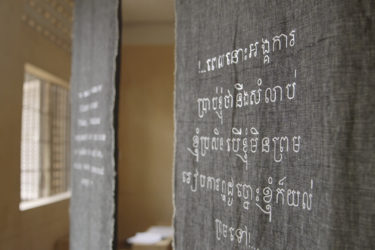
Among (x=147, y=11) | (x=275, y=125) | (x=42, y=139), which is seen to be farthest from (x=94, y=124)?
(x=147, y=11)

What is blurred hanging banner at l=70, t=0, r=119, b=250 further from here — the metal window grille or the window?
the metal window grille

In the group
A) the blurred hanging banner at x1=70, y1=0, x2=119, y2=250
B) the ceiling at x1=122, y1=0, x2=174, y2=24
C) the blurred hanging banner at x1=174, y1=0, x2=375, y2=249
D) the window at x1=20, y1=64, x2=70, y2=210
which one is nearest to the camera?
the blurred hanging banner at x1=174, y1=0, x2=375, y2=249

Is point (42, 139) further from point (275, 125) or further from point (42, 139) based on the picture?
point (275, 125)

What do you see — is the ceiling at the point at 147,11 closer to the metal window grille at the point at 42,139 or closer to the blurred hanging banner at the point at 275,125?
the metal window grille at the point at 42,139

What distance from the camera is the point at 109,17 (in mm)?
2342

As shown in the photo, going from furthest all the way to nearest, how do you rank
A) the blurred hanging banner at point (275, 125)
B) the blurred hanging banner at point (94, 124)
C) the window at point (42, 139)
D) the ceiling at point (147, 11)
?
the ceiling at point (147, 11) < the window at point (42, 139) < the blurred hanging banner at point (94, 124) < the blurred hanging banner at point (275, 125)

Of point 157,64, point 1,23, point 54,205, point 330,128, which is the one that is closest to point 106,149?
point 330,128

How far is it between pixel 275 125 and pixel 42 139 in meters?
4.36

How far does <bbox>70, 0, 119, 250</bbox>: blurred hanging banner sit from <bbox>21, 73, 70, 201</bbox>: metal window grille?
86.5 inches

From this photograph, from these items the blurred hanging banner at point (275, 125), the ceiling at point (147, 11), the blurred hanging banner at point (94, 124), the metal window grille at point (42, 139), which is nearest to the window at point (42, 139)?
the metal window grille at point (42, 139)

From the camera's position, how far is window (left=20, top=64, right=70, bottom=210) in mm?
4973

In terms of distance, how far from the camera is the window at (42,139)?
4.97 meters

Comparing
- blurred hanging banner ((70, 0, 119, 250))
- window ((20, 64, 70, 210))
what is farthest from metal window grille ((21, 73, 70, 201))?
blurred hanging banner ((70, 0, 119, 250))

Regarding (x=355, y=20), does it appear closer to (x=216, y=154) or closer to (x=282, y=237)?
(x=282, y=237)
